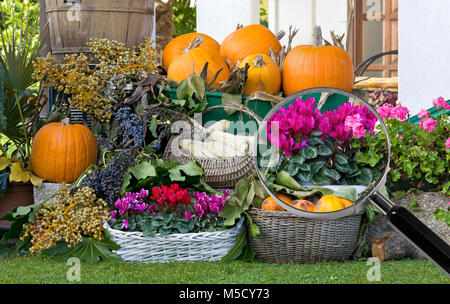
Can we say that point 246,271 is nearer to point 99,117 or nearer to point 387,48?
point 99,117

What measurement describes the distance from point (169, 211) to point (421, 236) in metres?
1.81

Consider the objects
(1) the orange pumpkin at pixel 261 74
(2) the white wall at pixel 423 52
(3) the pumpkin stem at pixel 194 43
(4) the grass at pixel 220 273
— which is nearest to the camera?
(4) the grass at pixel 220 273

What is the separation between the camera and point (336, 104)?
5.93 ft

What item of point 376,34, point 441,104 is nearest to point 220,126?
point 441,104

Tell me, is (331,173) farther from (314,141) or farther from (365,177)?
(365,177)

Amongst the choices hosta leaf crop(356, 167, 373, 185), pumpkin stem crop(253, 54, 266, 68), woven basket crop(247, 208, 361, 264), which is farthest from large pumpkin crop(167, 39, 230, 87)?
hosta leaf crop(356, 167, 373, 185)

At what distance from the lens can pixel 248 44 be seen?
3818mm

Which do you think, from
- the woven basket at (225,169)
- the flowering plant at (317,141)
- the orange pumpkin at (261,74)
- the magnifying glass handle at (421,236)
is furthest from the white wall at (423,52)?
the magnifying glass handle at (421,236)

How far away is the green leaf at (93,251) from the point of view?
2.61 m

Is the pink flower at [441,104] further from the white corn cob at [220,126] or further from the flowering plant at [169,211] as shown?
the flowering plant at [169,211]

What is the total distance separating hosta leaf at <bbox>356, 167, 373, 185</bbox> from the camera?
1.40 meters

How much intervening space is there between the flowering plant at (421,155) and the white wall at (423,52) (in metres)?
1.23

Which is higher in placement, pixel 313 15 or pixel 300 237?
pixel 313 15

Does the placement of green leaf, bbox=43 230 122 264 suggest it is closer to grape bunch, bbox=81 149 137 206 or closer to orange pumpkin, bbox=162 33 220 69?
grape bunch, bbox=81 149 137 206
